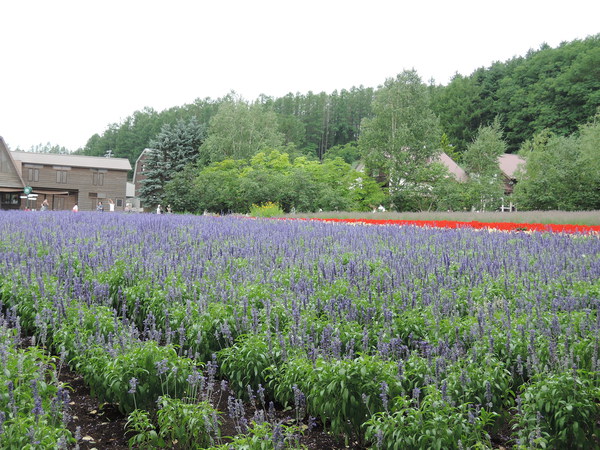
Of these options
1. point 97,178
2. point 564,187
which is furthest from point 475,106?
point 97,178

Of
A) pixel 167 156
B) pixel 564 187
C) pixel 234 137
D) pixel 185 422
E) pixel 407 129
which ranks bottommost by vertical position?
pixel 185 422

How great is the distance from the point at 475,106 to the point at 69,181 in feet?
176

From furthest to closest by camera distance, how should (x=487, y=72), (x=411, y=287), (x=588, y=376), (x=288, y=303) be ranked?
(x=487, y=72), (x=411, y=287), (x=288, y=303), (x=588, y=376)

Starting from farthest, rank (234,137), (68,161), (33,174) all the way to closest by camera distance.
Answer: (68,161)
(234,137)
(33,174)

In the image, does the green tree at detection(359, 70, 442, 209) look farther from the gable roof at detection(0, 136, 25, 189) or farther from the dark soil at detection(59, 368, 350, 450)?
the dark soil at detection(59, 368, 350, 450)

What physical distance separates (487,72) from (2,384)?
81298 millimetres

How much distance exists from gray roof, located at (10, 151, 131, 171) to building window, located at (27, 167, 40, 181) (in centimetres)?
89

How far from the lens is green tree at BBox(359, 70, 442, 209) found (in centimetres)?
3931

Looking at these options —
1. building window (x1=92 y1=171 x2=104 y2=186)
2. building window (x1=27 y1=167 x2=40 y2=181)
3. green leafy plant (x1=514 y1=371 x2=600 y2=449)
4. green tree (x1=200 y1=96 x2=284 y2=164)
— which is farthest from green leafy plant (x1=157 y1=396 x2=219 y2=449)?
building window (x1=27 y1=167 x2=40 y2=181)

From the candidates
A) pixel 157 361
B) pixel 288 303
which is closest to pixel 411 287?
pixel 288 303

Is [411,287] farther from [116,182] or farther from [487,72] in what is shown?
[487,72]

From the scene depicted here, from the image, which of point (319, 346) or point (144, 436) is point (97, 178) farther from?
point (144, 436)

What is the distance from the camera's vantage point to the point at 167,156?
61.5m

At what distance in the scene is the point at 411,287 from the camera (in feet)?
19.0
